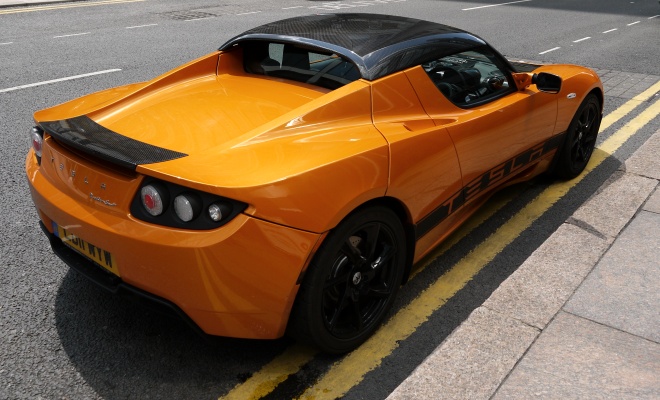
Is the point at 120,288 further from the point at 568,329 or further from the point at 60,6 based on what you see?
the point at 60,6

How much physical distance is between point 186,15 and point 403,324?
13.3 meters

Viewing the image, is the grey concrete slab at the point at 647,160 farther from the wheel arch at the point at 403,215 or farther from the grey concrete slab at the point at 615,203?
the wheel arch at the point at 403,215

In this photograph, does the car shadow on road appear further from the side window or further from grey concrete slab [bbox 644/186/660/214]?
grey concrete slab [bbox 644/186/660/214]

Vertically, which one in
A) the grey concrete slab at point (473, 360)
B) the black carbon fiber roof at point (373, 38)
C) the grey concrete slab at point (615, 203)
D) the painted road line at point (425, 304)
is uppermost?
the black carbon fiber roof at point (373, 38)

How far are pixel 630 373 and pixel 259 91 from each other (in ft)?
7.18

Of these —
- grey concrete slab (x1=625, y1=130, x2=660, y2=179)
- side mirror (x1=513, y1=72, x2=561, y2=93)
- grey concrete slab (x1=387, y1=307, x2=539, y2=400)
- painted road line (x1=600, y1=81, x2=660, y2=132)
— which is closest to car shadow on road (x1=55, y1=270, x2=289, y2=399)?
grey concrete slab (x1=387, y1=307, x2=539, y2=400)

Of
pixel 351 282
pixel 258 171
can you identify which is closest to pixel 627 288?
pixel 351 282

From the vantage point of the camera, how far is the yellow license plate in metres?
2.80

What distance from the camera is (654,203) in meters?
4.70

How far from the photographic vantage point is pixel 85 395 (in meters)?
2.82

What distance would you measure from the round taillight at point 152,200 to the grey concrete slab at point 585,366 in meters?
1.54

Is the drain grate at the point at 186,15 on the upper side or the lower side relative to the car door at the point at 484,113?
lower

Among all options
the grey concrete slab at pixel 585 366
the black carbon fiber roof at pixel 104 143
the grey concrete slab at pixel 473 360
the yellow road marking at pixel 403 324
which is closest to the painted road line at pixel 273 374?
the yellow road marking at pixel 403 324

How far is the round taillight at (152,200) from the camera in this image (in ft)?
8.62
